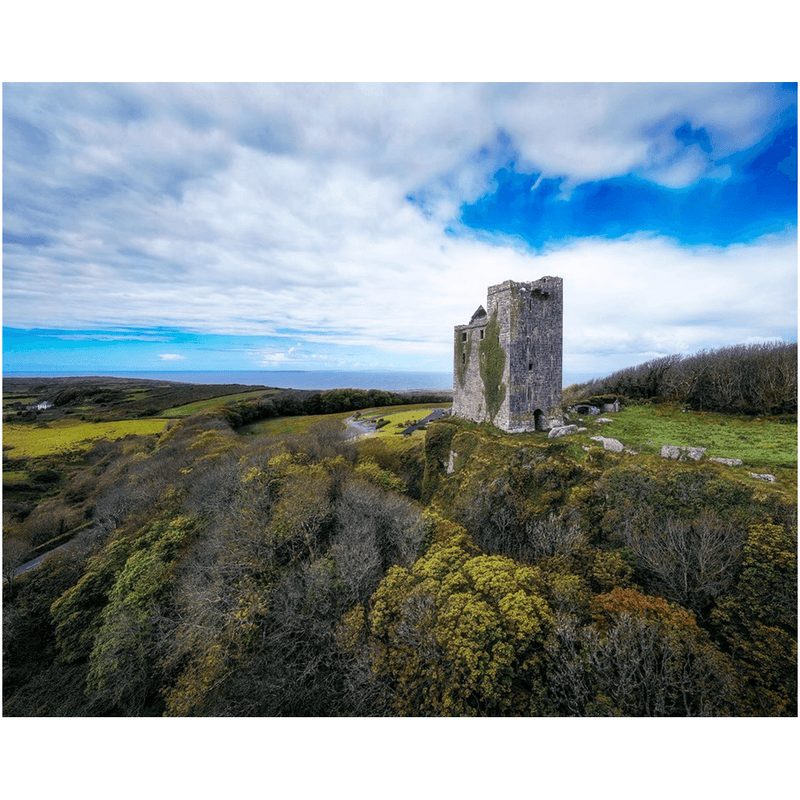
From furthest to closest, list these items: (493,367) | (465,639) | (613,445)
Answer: (493,367) → (613,445) → (465,639)

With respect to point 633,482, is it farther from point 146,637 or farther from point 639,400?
point 146,637

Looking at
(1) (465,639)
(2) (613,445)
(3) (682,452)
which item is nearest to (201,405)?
(1) (465,639)

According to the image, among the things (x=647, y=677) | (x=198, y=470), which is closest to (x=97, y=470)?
(x=198, y=470)

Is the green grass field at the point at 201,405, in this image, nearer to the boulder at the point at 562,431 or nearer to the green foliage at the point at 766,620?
the boulder at the point at 562,431

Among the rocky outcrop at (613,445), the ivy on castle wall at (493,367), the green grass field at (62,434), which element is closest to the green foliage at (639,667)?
the rocky outcrop at (613,445)

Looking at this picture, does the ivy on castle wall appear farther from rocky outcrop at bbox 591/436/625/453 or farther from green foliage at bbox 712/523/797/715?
green foliage at bbox 712/523/797/715

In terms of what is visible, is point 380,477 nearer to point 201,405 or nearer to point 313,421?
point 313,421
